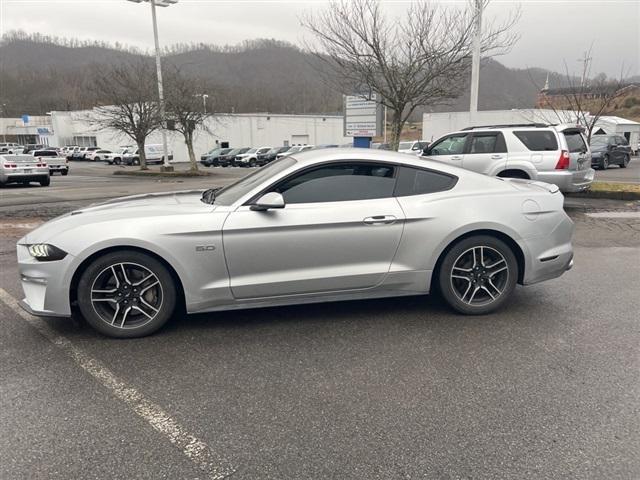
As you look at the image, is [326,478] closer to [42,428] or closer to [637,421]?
[42,428]

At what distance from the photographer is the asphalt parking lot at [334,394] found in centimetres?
239

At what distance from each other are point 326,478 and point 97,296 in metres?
2.39

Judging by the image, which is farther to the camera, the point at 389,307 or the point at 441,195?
the point at 389,307

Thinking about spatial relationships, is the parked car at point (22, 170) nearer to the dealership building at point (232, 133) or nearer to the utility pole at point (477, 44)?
the utility pole at point (477, 44)

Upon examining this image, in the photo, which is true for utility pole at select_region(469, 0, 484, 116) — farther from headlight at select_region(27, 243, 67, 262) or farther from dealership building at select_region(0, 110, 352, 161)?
dealership building at select_region(0, 110, 352, 161)

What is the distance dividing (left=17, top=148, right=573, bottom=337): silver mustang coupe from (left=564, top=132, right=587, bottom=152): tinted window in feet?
20.0

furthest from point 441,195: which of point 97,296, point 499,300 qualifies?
point 97,296

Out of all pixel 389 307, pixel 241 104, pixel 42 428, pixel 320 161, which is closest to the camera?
pixel 42 428

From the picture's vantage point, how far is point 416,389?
10.0 feet

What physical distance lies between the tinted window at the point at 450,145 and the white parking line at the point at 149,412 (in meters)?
8.83

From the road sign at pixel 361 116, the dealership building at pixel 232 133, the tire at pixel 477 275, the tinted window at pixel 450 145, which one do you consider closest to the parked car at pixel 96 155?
the dealership building at pixel 232 133

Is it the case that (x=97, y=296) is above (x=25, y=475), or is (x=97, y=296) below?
above

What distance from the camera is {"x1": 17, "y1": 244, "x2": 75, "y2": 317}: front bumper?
3.60 metres

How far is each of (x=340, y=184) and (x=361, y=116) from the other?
1265cm
